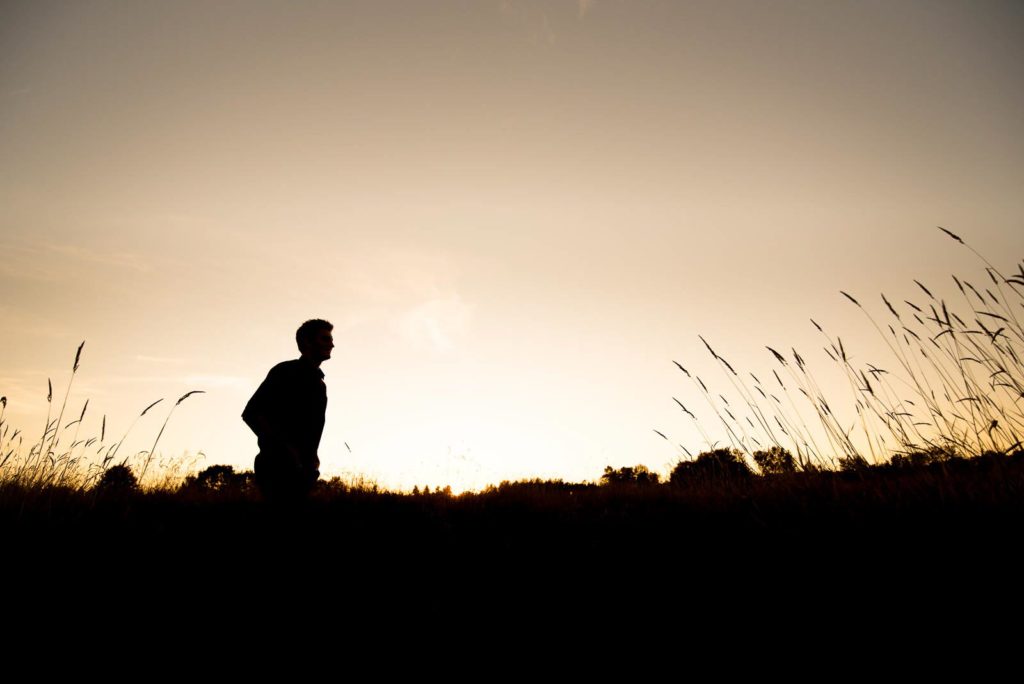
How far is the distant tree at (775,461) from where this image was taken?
14.3 ft

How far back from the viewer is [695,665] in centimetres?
180

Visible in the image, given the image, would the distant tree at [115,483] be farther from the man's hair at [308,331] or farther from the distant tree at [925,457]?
the distant tree at [925,457]

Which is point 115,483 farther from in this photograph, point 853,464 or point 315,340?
point 853,464

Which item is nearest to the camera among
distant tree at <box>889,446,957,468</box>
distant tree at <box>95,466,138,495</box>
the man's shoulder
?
distant tree at <box>889,446,957,468</box>

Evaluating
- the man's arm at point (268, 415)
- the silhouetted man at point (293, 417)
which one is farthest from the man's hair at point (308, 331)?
the man's arm at point (268, 415)

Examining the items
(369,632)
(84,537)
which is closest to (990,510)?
(369,632)

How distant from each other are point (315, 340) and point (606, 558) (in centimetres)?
321

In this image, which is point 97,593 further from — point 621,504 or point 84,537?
point 621,504

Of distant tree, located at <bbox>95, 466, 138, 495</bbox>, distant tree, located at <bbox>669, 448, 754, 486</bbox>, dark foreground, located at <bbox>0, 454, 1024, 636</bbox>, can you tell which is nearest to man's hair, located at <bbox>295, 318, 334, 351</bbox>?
dark foreground, located at <bbox>0, 454, 1024, 636</bbox>

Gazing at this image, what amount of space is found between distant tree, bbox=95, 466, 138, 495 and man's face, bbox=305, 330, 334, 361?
2.13 meters

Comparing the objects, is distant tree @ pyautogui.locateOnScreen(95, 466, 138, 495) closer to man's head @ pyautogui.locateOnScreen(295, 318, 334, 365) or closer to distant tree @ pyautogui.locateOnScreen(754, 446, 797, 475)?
Answer: man's head @ pyautogui.locateOnScreen(295, 318, 334, 365)

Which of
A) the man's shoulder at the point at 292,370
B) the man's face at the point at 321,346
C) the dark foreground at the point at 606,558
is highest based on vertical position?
the man's face at the point at 321,346

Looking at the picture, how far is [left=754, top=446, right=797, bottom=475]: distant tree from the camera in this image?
4367 mm

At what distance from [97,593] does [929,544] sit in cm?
405
